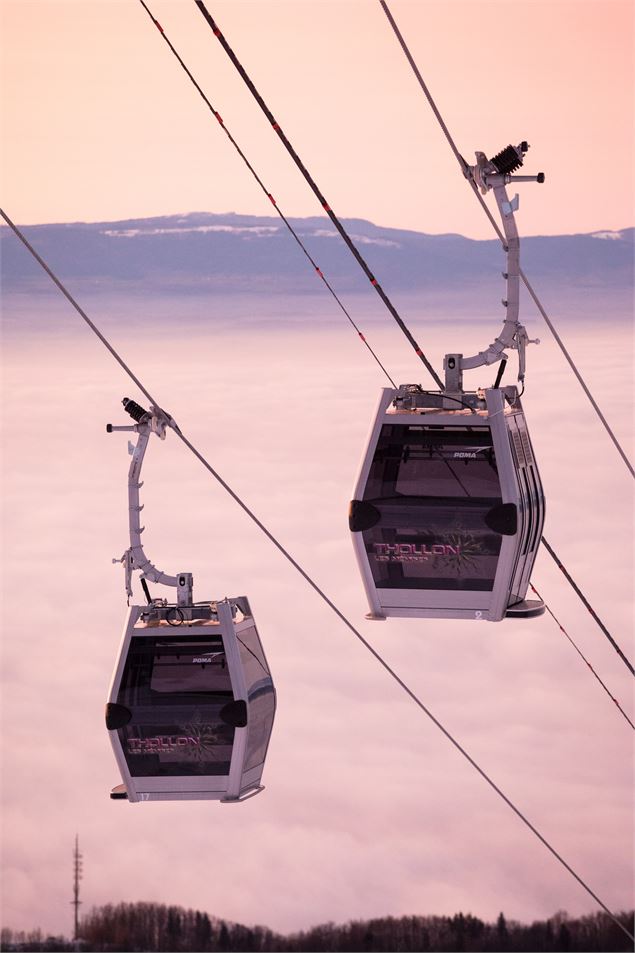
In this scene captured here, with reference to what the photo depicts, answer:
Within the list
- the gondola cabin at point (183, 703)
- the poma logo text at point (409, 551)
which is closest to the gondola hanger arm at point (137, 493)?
the gondola cabin at point (183, 703)

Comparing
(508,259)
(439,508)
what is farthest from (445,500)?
(508,259)

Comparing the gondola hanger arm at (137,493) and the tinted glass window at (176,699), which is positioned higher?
the gondola hanger arm at (137,493)

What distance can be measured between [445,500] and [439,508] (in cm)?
8

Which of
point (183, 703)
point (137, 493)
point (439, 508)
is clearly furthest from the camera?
point (137, 493)

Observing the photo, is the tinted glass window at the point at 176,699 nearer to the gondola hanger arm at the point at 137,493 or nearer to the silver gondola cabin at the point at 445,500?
the gondola hanger arm at the point at 137,493

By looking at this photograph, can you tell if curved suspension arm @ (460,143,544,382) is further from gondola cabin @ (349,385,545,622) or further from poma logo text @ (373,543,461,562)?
poma logo text @ (373,543,461,562)

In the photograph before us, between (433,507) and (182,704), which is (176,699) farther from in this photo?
(433,507)

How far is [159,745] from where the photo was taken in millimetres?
19391

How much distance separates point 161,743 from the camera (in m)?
19.4

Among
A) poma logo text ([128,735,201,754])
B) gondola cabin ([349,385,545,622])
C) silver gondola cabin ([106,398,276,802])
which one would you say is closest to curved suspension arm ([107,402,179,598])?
silver gondola cabin ([106,398,276,802])

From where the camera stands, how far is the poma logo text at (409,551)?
16578 mm

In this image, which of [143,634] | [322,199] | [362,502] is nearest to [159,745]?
[143,634]

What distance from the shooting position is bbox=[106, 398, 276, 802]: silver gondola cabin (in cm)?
1931

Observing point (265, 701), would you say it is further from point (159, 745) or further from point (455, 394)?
point (455, 394)
